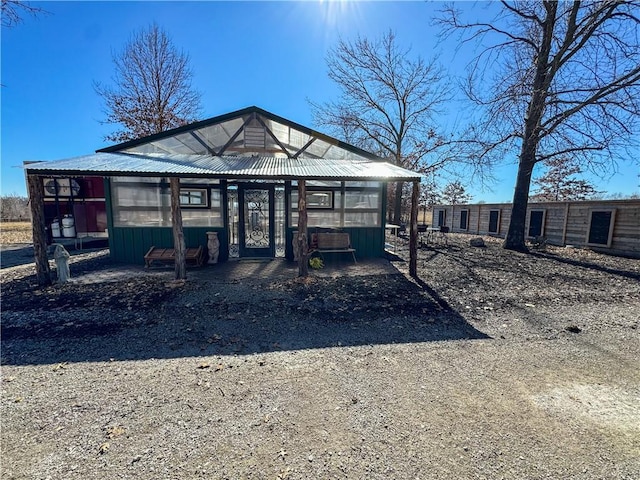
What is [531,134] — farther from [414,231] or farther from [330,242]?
[330,242]

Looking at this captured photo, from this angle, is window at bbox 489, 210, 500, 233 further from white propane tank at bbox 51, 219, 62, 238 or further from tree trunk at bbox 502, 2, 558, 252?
white propane tank at bbox 51, 219, 62, 238

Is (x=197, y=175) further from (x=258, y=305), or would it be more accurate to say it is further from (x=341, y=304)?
(x=341, y=304)

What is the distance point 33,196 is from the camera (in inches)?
211

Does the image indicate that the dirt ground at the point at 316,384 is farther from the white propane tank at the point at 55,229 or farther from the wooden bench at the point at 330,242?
the white propane tank at the point at 55,229

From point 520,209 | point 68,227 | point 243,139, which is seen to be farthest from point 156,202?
point 520,209

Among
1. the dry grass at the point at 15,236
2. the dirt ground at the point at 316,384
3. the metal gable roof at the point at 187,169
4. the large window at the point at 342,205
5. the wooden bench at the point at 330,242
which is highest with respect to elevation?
the metal gable roof at the point at 187,169

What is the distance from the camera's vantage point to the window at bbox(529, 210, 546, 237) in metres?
13.1

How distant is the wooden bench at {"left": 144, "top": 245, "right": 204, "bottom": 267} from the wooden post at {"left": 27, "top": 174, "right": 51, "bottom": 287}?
193 cm

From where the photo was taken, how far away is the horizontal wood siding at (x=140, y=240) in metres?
7.84

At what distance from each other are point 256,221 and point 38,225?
4686 mm

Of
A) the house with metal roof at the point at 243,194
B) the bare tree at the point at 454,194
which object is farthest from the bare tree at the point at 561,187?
the house with metal roof at the point at 243,194

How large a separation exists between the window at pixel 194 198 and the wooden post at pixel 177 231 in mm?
2211

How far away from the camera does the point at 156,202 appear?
26.1 ft

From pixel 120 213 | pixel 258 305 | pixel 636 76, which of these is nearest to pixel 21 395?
pixel 258 305
